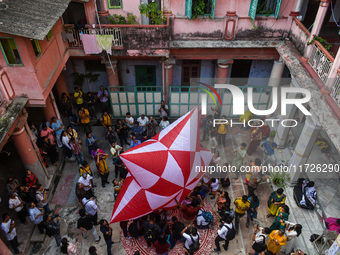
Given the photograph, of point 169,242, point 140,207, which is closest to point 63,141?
point 140,207

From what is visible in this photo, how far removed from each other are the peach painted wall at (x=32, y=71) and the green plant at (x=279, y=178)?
28.0ft

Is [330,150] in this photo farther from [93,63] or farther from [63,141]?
[93,63]

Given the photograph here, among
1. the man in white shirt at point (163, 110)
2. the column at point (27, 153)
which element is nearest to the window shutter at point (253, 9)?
the man in white shirt at point (163, 110)

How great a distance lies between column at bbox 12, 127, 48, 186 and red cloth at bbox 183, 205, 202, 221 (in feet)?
17.2

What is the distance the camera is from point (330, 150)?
1178 centimetres

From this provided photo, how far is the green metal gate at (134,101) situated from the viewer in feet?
43.1

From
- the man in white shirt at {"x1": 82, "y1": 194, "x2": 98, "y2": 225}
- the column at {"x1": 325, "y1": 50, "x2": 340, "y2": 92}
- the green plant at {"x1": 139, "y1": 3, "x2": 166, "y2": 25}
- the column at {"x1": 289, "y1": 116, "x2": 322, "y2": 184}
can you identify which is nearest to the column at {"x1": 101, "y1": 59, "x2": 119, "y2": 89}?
the green plant at {"x1": 139, "y1": 3, "x2": 166, "y2": 25}

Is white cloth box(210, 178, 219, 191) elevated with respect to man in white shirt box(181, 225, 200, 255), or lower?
lower

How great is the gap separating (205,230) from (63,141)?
6113 millimetres

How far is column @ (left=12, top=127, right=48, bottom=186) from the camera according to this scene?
879 cm

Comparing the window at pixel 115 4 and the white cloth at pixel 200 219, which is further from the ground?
the window at pixel 115 4

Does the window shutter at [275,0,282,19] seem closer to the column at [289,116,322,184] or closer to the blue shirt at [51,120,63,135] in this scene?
the column at [289,116,322,184]

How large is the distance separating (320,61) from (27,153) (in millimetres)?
9927

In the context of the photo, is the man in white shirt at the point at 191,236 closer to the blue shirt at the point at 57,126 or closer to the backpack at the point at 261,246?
the backpack at the point at 261,246
